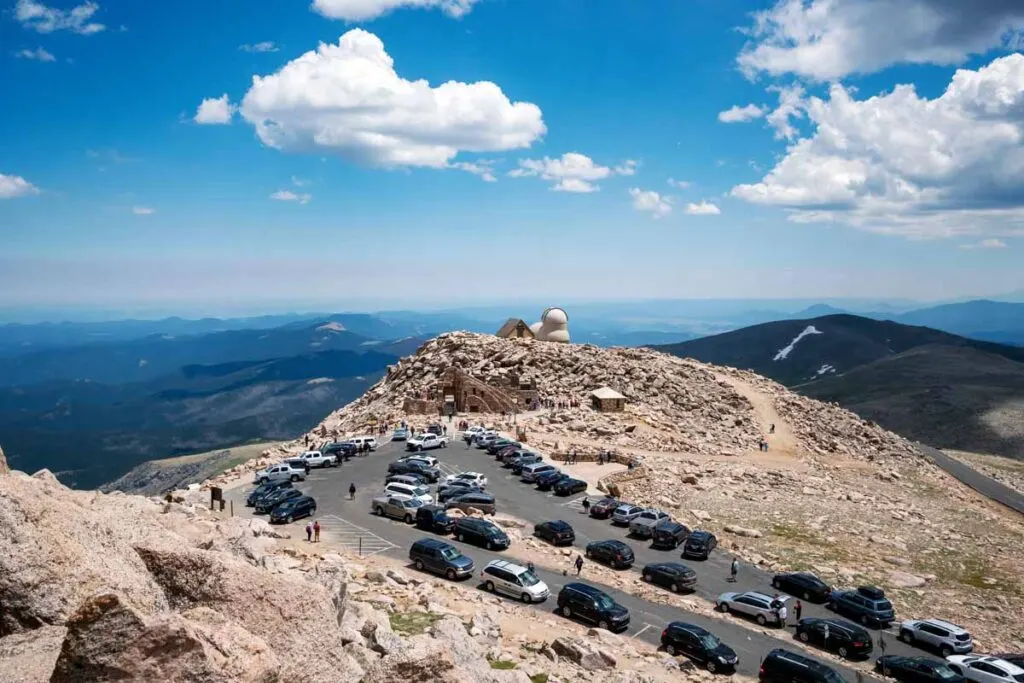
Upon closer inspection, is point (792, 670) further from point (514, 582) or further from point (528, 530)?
point (528, 530)

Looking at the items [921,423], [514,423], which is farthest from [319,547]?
[921,423]

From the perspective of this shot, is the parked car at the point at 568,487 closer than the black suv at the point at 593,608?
No

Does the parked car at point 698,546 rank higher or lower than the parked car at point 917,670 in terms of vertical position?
higher

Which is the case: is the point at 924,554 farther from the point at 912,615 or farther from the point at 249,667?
the point at 249,667

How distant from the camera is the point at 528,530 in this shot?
45.5 m

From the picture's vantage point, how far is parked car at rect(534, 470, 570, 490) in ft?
180

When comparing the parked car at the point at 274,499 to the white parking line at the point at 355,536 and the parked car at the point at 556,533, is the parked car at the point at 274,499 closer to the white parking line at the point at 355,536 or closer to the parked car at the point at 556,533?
the white parking line at the point at 355,536

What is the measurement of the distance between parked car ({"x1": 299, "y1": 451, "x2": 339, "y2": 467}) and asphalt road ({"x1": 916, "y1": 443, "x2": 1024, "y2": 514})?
67.2 m

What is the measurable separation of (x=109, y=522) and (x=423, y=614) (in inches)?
573

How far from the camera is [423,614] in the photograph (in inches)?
1053

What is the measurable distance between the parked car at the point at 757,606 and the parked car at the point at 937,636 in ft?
19.5

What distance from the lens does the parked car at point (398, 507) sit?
1778 inches

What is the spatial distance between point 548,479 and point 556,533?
12377mm

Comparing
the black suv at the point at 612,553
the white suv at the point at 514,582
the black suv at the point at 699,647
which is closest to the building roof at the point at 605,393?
the black suv at the point at 612,553
